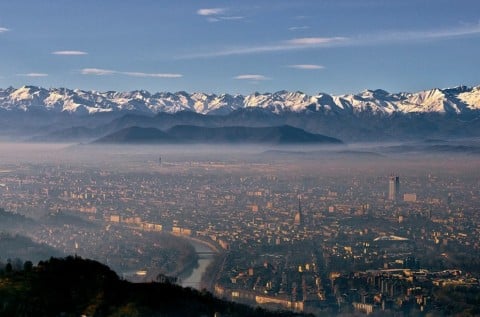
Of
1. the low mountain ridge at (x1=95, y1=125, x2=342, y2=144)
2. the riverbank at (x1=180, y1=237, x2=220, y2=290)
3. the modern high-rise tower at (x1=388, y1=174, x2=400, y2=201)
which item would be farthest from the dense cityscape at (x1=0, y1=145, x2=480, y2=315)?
the low mountain ridge at (x1=95, y1=125, x2=342, y2=144)

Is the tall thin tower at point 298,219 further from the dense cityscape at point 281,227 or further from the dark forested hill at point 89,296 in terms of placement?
the dark forested hill at point 89,296

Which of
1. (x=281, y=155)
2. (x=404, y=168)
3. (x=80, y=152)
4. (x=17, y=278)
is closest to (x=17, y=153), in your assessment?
(x=80, y=152)

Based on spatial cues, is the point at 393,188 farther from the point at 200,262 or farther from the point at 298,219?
the point at 200,262

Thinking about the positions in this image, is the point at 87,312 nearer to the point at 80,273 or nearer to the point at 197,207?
the point at 80,273

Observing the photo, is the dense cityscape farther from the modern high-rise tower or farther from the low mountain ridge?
the low mountain ridge

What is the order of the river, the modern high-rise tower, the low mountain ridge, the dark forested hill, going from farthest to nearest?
the low mountain ridge, the modern high-rise tower, the river, the dark forested hill

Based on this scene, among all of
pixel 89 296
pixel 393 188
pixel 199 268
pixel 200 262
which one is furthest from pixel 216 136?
pixel 89 296
